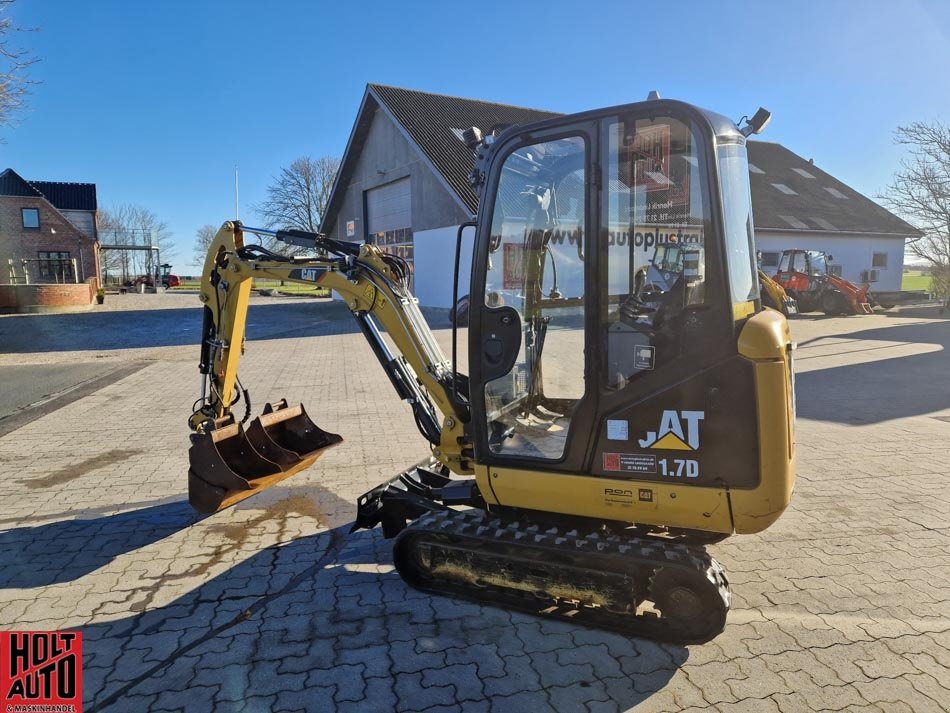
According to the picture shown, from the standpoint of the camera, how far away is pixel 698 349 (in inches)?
122

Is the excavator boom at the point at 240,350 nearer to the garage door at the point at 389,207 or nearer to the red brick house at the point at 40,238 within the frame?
the garage door at the point at 389,207

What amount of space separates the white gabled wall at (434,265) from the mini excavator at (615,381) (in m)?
19.4

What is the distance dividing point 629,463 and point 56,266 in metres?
51.8

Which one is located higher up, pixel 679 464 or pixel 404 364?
pixel 404 364

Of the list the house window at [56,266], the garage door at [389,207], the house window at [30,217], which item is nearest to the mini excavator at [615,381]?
the garage door at [389,207]

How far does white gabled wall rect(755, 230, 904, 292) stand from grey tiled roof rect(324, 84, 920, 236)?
15.3 inches

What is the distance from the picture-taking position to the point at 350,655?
3.22 m

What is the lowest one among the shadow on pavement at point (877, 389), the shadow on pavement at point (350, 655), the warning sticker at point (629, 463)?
the shadow on pavement at point (350, 655)

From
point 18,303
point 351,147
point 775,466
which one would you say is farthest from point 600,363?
point 18,303

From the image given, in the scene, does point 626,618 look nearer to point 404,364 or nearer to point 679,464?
point 679,464

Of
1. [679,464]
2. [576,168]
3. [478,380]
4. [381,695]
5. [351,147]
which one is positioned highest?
[351,147]

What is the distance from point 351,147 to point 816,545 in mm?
27978

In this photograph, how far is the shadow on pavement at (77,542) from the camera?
414cm

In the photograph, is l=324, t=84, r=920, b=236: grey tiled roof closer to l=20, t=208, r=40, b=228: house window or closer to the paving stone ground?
the paving stone ground
